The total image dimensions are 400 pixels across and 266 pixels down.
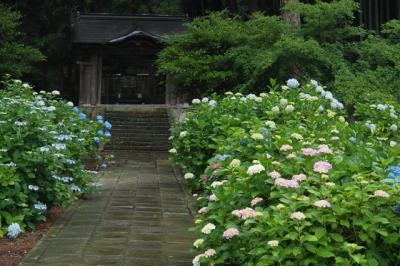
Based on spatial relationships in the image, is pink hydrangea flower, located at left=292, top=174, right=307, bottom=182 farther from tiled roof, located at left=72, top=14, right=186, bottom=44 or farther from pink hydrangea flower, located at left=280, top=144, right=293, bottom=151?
tiled roof, located at left=72, top=14, right=186, bottom=44

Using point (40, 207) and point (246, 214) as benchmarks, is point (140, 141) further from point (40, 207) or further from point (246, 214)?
point (246, 214)

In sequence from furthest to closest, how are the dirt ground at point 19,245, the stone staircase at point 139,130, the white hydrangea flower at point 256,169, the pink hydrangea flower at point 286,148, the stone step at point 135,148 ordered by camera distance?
the stone staircase at point 139,130, the stone step at point 135,148, the dirt ground at point 19,245, the pink hydrangea flower at point 286,148, the white hydrangea flower at point 256,169

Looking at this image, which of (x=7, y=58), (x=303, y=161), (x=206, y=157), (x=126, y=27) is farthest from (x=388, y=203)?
(x=126, y=27)

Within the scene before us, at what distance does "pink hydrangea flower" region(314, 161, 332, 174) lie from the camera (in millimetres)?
3523

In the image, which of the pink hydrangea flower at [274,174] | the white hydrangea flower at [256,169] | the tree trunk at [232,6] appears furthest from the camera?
the tree trunk at [232,6]

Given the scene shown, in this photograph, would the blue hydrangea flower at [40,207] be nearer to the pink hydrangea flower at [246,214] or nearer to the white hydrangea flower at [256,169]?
the white hydrangea flower at [256,169]

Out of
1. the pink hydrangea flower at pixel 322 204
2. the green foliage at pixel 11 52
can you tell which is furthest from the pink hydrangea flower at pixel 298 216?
the green foliage at pixel 11 52

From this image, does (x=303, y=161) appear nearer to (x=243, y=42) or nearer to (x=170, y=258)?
(x=170, y=258)

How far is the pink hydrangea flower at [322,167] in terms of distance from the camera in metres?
3.52

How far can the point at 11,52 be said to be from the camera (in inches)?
796

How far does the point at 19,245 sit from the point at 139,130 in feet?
46.0

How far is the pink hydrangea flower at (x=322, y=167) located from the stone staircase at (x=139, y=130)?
14067 mm

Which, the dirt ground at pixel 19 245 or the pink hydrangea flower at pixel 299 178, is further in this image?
the dirt ground at pixel 19 245

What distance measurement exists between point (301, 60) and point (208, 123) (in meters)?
3.45
